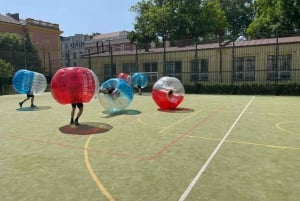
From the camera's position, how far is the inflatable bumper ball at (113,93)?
1174 centimetres

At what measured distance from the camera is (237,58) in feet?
89.5

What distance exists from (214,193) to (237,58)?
24.7 m

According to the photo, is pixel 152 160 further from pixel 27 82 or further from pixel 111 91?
pixel 27 82

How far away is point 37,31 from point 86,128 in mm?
47957

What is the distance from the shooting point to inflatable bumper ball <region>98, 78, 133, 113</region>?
1174 cm

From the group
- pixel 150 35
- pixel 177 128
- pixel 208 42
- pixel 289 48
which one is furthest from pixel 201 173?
pixel 150 35

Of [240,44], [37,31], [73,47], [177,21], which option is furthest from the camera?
[73,47]

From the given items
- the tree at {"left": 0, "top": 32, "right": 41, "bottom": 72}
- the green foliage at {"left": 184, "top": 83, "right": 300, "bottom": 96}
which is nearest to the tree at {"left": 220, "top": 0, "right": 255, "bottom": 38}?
the green foliage at {"left": 184, "top": 83, "right": 300, "bottom": 96}

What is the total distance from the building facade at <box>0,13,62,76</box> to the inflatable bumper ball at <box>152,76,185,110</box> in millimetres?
37167

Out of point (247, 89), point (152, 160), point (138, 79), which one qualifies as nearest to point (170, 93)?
point (152, 160)

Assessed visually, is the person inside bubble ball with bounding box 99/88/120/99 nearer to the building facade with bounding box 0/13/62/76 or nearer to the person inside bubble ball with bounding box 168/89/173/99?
the person inside bubble ball with bounding box 168/89/173/99

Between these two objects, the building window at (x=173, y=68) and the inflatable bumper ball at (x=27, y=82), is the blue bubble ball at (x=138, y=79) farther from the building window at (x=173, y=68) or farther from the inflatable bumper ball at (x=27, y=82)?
the inflatable bumper ball at (x=27, y=82)

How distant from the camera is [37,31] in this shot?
51562 millimetres

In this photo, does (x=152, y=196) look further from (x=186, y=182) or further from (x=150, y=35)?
(x=150, y=35)
